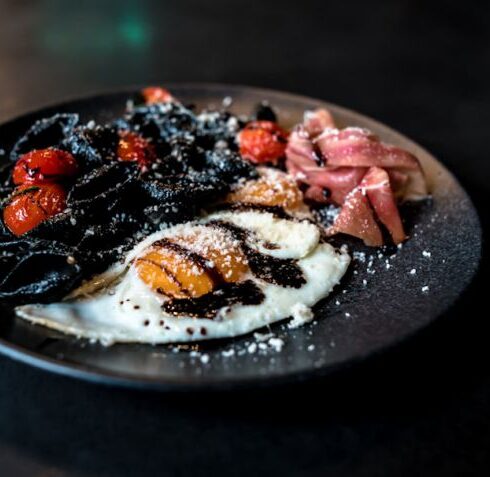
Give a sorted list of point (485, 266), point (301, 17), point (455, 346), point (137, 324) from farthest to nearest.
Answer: point (301, 17)
point (485, 266)
point (455, 346)
point (137, 324)

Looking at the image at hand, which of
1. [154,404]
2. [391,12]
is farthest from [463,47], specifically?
[154,404]

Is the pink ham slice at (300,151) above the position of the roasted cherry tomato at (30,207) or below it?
above

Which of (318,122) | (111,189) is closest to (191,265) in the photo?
(111,189)

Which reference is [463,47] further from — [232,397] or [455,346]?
[232,397]

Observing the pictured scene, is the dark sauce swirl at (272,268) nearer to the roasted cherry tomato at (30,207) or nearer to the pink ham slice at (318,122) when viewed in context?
the roasted cherry tomato at (30,207)

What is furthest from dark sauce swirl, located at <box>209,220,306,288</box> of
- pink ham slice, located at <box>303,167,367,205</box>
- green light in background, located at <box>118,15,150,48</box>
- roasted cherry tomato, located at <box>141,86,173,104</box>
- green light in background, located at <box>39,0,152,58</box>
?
green light in background, located at <box>118,15,150,48</box>

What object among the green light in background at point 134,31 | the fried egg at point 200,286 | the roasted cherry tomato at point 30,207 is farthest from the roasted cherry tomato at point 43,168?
the green light in background at point 134,31

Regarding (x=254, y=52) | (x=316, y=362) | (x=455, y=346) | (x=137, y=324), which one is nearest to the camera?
(x=316, y=362)
